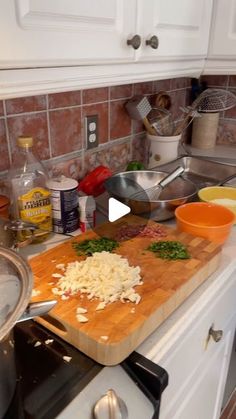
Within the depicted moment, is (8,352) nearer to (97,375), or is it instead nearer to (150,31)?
(97,375)

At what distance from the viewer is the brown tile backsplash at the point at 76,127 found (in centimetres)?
88

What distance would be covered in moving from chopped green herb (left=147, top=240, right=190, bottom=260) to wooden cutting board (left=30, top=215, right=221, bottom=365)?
14mm

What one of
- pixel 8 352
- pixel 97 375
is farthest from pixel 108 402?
pixel 8 352

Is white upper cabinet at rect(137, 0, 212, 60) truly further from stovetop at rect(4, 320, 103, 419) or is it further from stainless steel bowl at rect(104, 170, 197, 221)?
stovetop at rect(4, 320, 103, 419)

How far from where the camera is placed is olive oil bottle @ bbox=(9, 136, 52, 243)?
0.83 meters

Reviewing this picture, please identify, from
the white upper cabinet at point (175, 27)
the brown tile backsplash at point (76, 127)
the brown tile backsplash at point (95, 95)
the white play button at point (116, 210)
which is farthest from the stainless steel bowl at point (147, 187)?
the white upper cabinet at point (175, 27)

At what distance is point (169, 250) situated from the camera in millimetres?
775

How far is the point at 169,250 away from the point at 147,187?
42 centimetres

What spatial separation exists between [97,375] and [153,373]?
0.28 feet

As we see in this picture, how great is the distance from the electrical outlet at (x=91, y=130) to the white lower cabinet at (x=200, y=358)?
0.60m

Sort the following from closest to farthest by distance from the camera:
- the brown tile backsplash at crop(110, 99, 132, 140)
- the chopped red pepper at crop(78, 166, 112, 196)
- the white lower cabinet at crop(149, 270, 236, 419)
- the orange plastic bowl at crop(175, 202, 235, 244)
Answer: the white lower cabinet at crop(149, 270, 236, 419)
the orange plastic bowl at crop(175, 202, 235, 244)
the chopped red pepper at crop(78, 166, 112, 196)
the brown tile backsplash at crop(110, 99, 132, 140)

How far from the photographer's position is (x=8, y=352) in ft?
1.49

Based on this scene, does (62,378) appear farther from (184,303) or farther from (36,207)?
(36,207)

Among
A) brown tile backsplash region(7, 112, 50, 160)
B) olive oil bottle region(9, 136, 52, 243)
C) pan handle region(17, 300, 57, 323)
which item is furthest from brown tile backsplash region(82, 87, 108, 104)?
pan handle region(17, 300, 57, 323)
